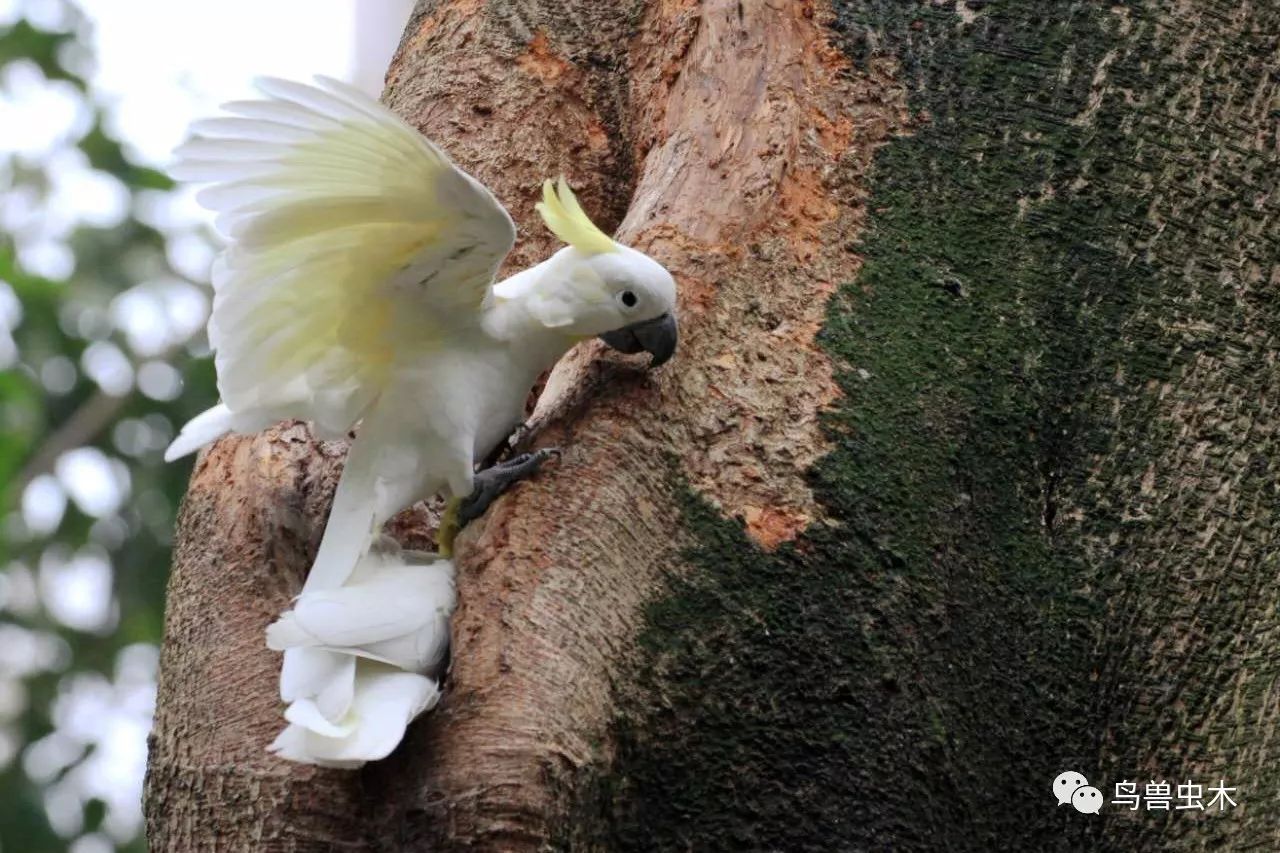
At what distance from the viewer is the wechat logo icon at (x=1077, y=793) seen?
5.90 ft

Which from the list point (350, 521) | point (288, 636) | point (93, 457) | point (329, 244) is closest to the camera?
point (288, 636)

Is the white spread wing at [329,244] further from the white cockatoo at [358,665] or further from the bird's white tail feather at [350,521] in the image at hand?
the white cockatoo at [358,665]

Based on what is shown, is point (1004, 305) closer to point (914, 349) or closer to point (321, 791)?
point (914, 349)

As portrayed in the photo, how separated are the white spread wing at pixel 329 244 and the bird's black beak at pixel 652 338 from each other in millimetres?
206

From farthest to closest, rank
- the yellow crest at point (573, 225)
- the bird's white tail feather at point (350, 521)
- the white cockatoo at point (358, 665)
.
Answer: the yellow crest at point (573, 225) < the bird's white tail feather at point (350, 521) < the white cockatoo at point (358, 665)

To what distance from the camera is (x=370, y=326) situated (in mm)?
1824

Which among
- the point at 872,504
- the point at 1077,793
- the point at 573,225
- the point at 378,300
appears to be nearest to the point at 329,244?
the point at 378,300

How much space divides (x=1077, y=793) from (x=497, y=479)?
2.91ft

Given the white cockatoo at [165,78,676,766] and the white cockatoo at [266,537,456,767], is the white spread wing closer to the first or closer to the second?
the white cockatoo at [165,78,676,766]

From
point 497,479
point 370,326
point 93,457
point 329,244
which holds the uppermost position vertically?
point 329,244

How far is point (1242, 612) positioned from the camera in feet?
6.24

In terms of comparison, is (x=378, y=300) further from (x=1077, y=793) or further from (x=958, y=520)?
(x=1077, y=793)

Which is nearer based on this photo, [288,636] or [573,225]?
[288,636]

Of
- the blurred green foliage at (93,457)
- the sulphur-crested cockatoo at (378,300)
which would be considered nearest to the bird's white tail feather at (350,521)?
the sulphur-crested cockatoo at (378,300)
